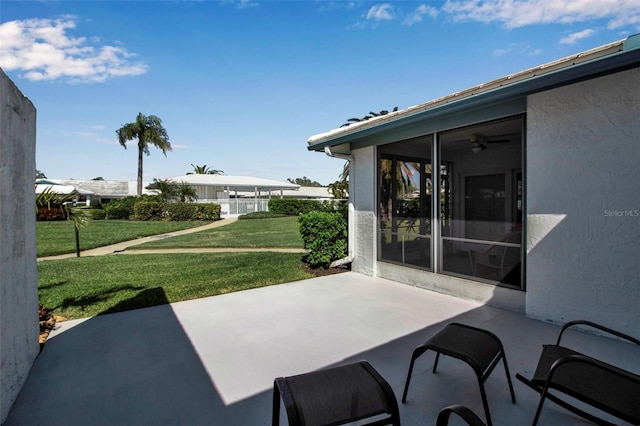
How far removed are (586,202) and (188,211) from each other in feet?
80.8

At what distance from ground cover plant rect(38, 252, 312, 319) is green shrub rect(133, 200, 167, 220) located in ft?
49.3

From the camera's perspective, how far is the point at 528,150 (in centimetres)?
460

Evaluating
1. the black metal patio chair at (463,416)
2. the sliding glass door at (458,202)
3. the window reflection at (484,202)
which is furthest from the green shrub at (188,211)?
the black metal patio chair at (463,416)

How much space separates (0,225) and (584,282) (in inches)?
252

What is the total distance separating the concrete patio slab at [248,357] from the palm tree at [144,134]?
33.9 meters

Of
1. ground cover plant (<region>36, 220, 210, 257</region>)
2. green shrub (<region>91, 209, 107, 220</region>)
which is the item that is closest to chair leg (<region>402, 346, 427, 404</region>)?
ground cover plant (<region>36, 220, 210, 257</region>)

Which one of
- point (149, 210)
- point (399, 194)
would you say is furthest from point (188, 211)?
point (399, 194)

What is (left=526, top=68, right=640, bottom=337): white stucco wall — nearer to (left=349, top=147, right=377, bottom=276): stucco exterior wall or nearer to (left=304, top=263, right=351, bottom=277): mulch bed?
(left=349, top=147, right=377, bottom=276): stucco exterior wall

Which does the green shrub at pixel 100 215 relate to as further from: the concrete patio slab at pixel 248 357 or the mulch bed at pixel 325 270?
the concrete patio slab at pixel 248 357

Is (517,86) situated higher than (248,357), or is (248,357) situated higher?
(517,86)

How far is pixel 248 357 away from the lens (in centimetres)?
358

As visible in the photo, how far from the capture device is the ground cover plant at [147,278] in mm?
5680

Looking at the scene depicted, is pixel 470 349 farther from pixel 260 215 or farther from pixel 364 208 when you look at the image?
pixel 260 215

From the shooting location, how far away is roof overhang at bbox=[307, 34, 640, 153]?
3209 millimetres
